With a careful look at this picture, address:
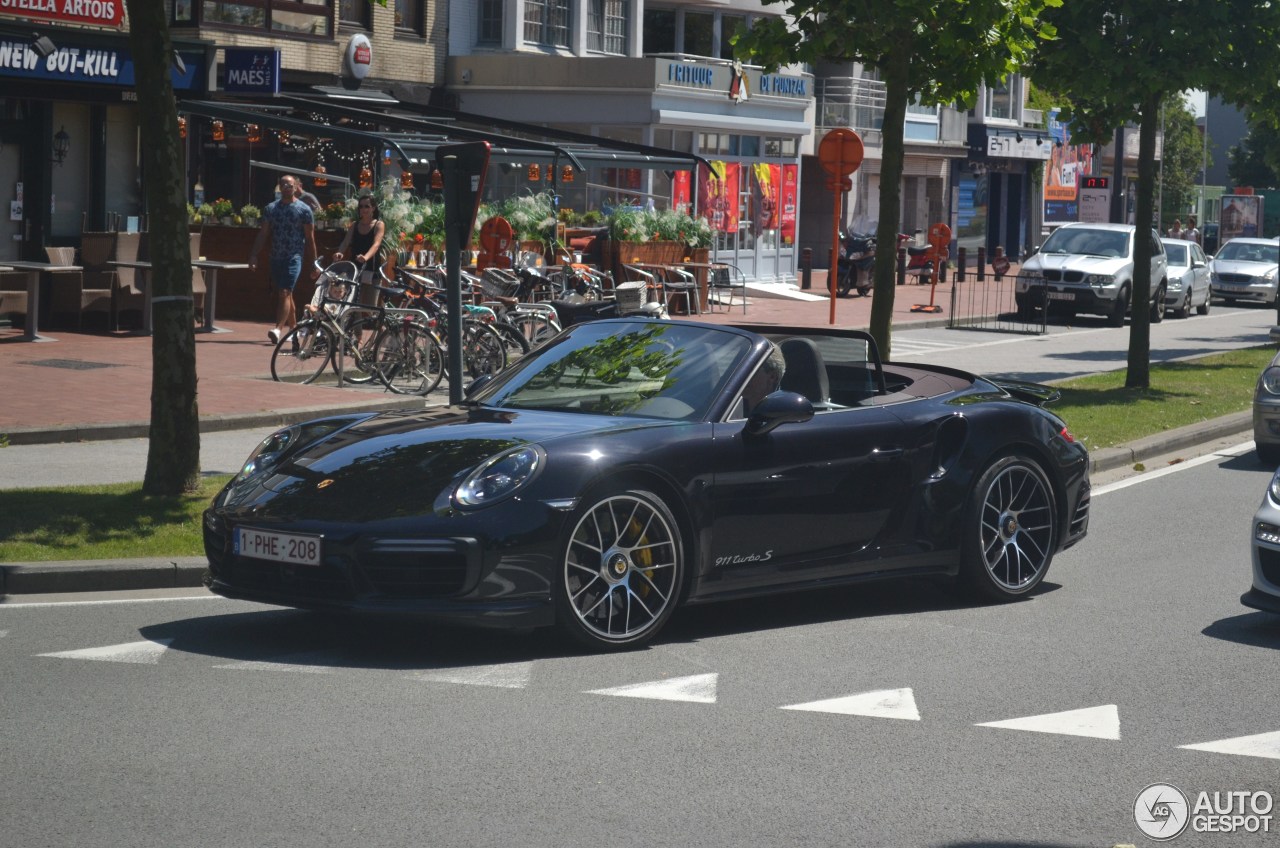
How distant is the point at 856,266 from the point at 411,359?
2141 centimetres

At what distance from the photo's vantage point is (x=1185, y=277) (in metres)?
37.5

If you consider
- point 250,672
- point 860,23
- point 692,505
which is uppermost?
point 860,23

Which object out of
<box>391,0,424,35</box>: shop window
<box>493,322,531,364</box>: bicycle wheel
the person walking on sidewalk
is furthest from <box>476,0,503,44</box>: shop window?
<box>493,322,531,364</box>: bicycle wheel

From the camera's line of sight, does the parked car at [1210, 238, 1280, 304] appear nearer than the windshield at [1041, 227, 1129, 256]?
No

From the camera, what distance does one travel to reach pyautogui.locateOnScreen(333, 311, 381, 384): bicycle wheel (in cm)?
1786

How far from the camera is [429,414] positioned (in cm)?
812

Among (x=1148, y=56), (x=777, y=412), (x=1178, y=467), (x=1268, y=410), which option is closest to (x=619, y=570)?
(x=777, y=412)

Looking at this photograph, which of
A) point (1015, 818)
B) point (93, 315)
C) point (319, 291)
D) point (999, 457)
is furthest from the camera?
point (93, 315)

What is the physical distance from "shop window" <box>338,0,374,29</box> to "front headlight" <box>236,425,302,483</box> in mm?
25034

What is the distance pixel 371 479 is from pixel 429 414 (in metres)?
0.97

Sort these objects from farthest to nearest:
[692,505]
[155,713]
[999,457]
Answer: [999,457]
[692,505]
[155,713]

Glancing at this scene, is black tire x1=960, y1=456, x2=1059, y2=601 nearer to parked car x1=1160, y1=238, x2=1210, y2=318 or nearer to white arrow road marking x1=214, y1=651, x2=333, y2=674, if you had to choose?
white arrow road marking x1=214, y1=651, x2=333, y2=674

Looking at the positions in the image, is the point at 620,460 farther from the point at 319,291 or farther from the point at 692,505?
the point at 319,291

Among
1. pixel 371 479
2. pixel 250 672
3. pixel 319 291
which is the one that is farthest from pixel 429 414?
pixel 319 291
